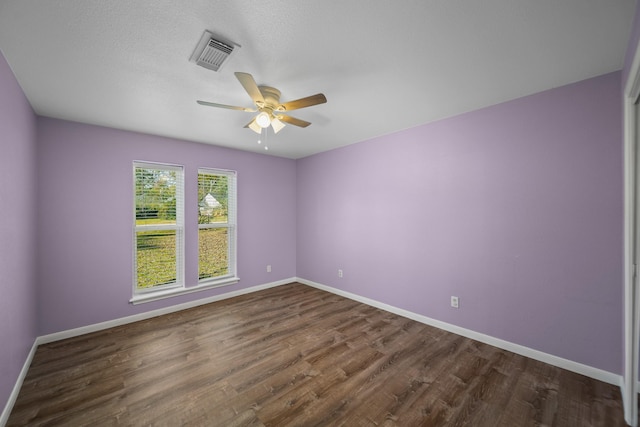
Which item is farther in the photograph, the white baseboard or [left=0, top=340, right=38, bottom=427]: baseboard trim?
the white baseboard

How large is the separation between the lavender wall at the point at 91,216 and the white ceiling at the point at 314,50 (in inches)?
17.5

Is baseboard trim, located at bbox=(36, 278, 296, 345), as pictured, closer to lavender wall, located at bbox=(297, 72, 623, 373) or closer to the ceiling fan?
lavender wall, located at bbox=(297, 72, 623, 373)

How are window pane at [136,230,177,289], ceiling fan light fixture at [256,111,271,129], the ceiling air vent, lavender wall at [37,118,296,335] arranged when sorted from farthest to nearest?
window pane at [136,230,177,289] → lavender wall at [37,118,296,335] → ceiling fan light fixture at [256,111,271,129] → the ceiling air vent

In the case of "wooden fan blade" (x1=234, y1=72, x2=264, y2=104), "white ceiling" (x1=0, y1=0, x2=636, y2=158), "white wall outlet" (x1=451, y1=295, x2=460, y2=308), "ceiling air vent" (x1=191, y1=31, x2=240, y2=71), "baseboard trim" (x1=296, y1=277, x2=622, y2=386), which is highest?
"white ceiling" (x1=0, y1=0, x2=636, y2=158)

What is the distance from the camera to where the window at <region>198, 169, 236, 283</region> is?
3924mm

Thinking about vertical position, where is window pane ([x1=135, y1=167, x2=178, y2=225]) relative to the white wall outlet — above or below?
→ above

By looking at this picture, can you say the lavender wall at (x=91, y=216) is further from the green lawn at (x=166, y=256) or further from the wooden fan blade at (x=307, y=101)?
the wooden fan blade at (x=307, y=101)

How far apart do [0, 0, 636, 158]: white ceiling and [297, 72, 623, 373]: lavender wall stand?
1.17ft

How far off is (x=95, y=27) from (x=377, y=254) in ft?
11.5

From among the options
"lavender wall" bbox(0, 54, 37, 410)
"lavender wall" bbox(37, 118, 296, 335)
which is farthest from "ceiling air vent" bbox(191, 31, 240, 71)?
"lavender wall" bbox(37, 118, 296, 335)

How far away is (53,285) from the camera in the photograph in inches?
108

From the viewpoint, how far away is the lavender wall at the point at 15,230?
5.59 ft

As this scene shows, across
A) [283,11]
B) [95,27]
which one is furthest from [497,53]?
[95,27]

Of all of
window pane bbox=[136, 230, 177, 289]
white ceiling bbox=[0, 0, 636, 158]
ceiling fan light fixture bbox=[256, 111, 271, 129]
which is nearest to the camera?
white ceiling bbox=[0, 0, 636, 158]
